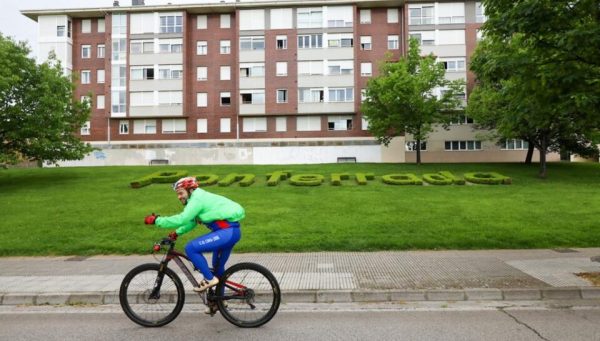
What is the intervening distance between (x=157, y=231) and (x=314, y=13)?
37.3 metres

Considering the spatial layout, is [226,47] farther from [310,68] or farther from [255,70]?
[310,68]

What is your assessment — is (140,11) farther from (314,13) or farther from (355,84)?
(355,84)

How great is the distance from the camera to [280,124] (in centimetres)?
4559

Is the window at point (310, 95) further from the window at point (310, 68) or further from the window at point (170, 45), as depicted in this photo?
the window at point (170, 45)

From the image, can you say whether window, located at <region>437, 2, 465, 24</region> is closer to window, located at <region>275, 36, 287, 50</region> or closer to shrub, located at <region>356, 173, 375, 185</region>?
window, located at <region>275, 36, 287, 50</region>

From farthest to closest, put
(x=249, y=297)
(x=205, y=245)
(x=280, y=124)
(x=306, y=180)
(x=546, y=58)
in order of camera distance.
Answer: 1. (x=280, y=124)
2. (x=306, y=180)
3. (x=546, y=58)
4. (x=249, y=297)
5. (x=205, y=245)

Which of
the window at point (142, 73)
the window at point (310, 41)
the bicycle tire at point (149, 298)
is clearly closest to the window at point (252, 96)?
the window at point (310, 41)

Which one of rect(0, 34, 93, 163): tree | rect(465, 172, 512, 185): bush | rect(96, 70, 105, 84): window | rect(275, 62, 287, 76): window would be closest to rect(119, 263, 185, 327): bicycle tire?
rect(0, 34, 93, 163): tree

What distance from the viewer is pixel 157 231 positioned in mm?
12914

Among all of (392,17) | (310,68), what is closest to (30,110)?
(310,68)

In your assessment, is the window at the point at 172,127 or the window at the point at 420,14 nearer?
the window at the point at 420,14

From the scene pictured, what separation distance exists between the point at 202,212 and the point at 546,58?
692 centimetres

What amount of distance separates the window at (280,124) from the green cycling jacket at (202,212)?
4028 cm

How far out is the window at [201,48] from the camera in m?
46.7
